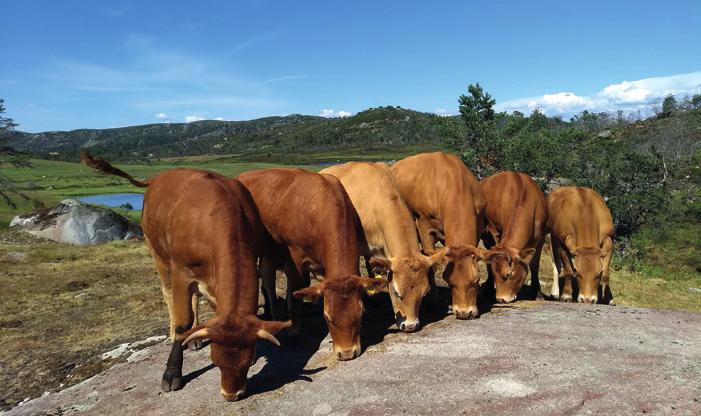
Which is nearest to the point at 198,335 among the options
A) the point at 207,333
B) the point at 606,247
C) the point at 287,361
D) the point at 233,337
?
the point at 207,333

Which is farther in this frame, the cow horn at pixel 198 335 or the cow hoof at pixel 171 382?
the cow hoof at pixel 171 382

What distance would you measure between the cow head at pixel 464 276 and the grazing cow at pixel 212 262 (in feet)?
11.2

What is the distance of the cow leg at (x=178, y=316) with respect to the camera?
6.50 meters

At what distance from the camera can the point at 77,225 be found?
2802cm

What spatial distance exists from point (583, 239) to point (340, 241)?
6123mm

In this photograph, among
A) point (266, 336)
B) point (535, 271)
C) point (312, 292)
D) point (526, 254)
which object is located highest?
point (312, 292)

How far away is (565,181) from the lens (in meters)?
28.6

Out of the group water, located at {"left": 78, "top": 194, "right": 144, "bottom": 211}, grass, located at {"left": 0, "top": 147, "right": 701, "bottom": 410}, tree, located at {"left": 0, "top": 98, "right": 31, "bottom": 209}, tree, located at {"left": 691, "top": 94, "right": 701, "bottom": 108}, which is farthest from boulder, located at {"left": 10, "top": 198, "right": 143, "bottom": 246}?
tree, located at {"left": 691, "top": 94, "right": 701, "bottom": 108}

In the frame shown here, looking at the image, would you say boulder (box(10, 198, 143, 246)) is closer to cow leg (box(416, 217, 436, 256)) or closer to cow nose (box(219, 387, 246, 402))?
cow leg (box(416, 217, 436, 256))

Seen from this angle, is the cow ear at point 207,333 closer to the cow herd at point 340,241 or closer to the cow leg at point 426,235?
the cow herd at point 340,241

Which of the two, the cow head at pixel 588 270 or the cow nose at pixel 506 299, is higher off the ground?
the cow head at pixel 588 270

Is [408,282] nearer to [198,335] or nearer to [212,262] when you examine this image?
[212,262]

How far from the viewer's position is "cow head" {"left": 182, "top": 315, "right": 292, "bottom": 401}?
5355mm

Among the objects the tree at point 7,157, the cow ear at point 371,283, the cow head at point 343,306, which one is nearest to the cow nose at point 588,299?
the cow ear at point 371,283
